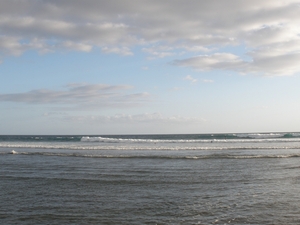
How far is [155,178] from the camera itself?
15.8 meters

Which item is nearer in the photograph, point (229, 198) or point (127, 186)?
point (229, 198)

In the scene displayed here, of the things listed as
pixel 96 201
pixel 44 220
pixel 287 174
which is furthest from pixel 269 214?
pixel 287 174

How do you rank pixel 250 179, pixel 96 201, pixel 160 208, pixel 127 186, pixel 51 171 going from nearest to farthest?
pixel 160 208, pixel 96 201, pixel 127 186, pixel 250 179, pixel 51 171

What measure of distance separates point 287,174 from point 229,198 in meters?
6.96

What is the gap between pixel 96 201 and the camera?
1118cm

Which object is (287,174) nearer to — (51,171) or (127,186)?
(127,186)

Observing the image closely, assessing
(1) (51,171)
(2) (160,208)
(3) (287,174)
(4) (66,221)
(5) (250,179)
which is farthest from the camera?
(1) (51,171)

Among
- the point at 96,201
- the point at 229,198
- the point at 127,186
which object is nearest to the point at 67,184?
the point at 127,186

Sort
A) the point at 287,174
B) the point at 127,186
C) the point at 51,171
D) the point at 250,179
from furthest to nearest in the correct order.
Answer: the point at 51,171 → the point at 287,174 → the point at 250,179 → the point at 127,186

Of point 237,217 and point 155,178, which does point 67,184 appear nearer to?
point 155,178

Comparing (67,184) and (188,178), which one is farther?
(188,178)

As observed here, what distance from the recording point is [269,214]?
932cm

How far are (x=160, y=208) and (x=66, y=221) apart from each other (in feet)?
9.81

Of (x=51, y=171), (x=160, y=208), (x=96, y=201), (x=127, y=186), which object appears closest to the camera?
(x=160, y=208)
